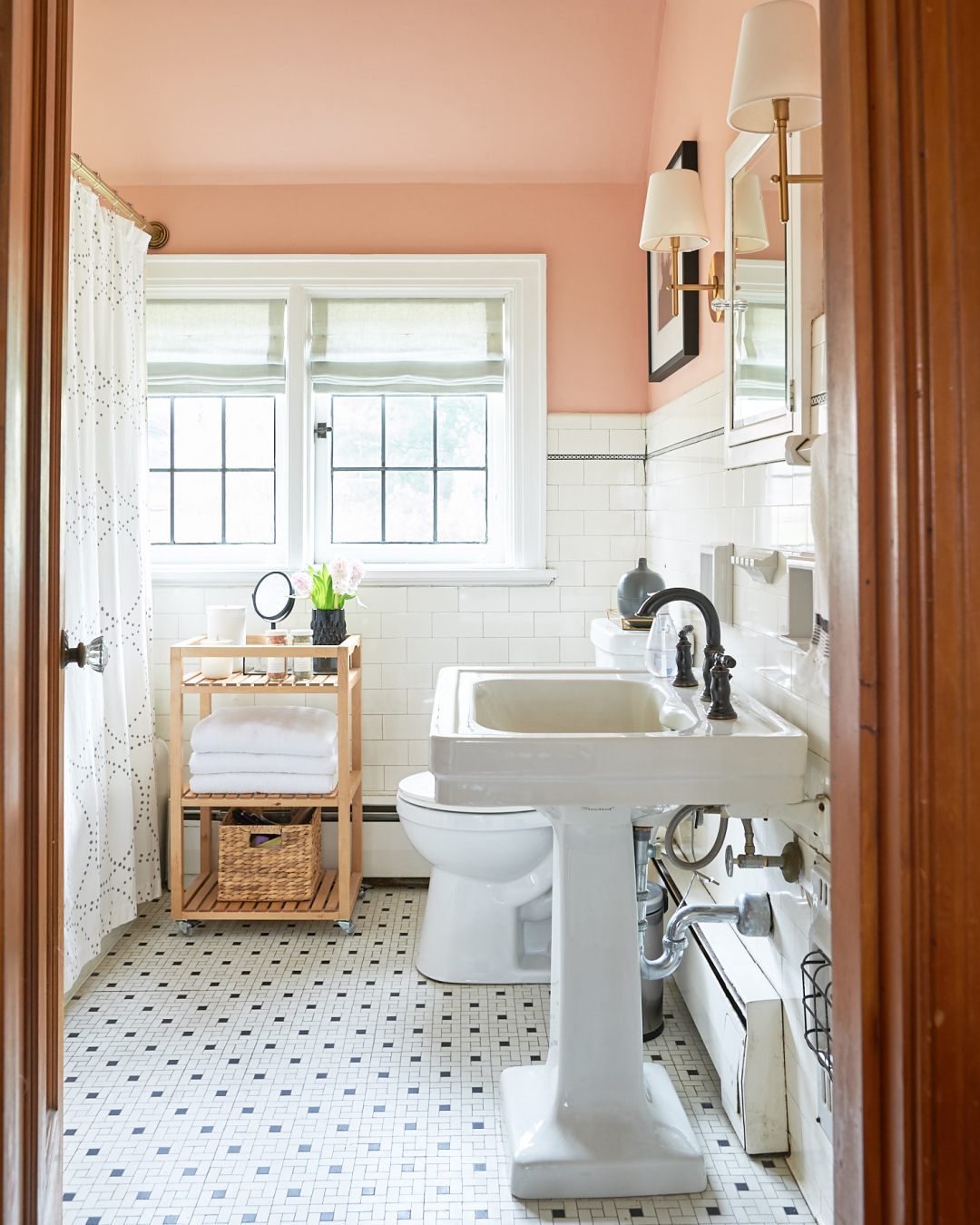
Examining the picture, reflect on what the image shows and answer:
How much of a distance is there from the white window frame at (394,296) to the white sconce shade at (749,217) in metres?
1.31

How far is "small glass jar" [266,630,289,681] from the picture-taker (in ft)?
10.3

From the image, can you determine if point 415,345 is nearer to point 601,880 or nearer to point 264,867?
point 264,867

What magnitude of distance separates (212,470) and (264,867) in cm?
146

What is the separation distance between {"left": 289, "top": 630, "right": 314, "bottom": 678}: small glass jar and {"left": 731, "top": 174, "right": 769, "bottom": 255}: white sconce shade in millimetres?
1759

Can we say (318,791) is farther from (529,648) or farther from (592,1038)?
(592,1038)

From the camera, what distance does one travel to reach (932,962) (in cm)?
84

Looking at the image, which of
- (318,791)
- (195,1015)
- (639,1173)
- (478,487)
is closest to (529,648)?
(478,487)

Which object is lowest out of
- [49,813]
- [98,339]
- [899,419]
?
[49,813]

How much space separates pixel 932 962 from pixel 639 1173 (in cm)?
131

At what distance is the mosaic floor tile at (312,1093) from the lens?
1.85m

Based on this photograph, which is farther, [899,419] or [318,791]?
[318,791]

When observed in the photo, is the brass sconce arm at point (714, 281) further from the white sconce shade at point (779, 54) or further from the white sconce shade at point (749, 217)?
the white sconce shade at point (779, 54)

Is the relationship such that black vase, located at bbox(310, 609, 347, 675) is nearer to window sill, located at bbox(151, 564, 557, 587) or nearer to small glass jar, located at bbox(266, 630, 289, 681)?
small glass jar, located at bbox(266, 630, 289, 681)

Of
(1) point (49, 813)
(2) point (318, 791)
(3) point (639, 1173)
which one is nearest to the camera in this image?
(1) point (49, 813)
